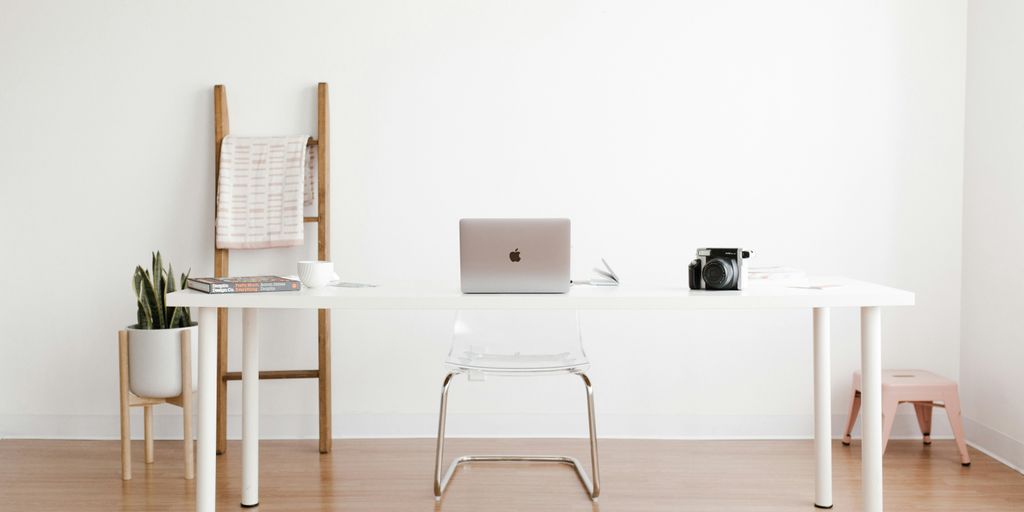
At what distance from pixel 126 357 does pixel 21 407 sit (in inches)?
34.0

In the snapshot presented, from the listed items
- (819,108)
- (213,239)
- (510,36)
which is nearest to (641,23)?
(510,36)

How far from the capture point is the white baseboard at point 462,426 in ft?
10.6

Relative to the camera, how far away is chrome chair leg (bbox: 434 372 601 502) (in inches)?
96.5

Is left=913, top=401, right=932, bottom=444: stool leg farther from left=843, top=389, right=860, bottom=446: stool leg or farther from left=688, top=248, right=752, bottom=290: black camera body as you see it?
left=688, top=248, right=752, bottom=290: black camera body

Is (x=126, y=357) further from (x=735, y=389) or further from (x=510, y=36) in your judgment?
(x=735, y=389)

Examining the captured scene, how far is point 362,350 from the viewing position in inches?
129

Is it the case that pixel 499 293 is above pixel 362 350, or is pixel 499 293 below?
above

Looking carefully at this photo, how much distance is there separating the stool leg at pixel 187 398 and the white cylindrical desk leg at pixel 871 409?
2.06 metres

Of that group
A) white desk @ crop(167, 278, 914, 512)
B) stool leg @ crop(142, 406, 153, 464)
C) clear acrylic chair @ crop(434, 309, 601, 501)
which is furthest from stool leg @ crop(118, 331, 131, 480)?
clear acrylic chair @ crop(434, 309, 601, 501)

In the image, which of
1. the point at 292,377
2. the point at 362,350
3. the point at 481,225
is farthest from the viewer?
the point at 362,350

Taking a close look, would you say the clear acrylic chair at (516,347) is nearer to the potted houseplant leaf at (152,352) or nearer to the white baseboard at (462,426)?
the white baseboard at (462,426)

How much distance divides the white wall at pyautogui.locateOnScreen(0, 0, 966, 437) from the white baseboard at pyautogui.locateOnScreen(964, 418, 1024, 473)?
224mm

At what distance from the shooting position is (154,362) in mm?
2760

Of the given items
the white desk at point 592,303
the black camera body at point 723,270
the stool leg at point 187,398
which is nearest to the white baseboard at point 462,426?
the stool leg at point 187,398
